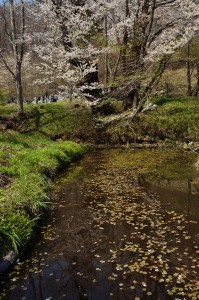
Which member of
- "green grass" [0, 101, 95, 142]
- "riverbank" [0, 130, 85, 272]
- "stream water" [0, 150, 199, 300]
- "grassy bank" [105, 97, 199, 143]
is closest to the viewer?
"stream water" [0, 150, 199, 300]

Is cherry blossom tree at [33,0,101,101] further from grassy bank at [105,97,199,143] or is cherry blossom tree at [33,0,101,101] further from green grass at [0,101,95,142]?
grassy bank at [105,97,199,143]

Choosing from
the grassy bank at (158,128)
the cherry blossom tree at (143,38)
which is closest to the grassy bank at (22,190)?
the grassy bank at (158,128)

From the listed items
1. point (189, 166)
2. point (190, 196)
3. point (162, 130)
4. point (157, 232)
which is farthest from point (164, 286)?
point (162, 130)

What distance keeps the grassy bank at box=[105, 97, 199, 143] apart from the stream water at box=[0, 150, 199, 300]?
8.41 meters

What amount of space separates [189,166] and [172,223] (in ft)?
20.3

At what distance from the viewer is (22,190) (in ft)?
25.5

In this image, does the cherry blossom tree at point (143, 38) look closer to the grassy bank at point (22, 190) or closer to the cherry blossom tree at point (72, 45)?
the cherry blossom tree at point (72, 45)

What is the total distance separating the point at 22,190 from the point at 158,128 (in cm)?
1367

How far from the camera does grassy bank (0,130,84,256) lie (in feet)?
20.1

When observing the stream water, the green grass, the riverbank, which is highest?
the green grass

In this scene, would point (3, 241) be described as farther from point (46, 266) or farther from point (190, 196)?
point (190, 196)

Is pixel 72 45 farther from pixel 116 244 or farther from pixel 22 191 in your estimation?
pixel 116 244

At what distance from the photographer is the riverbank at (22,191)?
6.10 meters

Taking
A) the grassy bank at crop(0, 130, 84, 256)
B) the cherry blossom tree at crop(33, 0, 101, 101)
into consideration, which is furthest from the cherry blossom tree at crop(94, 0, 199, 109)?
the grassy bank at crop(0, 130, 84, 256)
